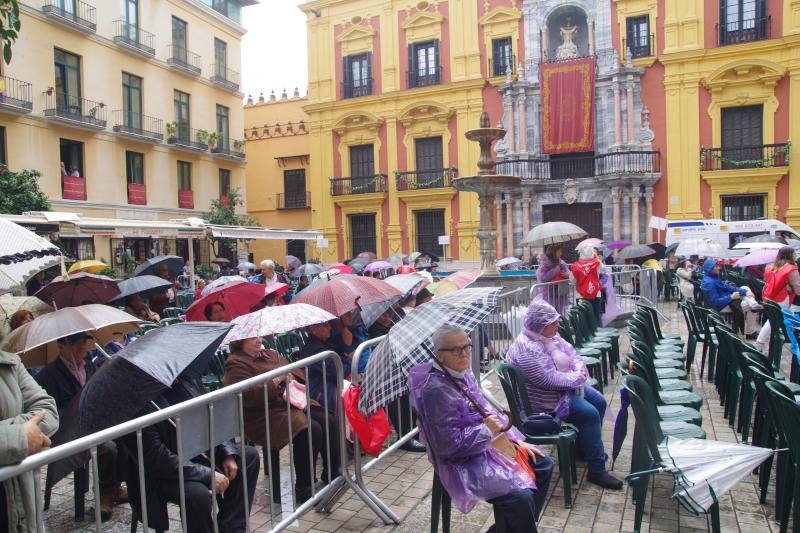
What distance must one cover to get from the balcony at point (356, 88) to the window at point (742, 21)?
14563 mm

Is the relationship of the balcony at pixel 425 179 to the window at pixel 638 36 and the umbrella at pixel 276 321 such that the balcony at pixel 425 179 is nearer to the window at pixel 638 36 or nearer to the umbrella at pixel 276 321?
the window at pixel 638 36

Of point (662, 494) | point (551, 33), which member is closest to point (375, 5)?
point (551, 33)

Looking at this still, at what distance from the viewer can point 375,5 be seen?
28.4 metres

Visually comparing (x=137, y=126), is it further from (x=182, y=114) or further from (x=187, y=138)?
(x=182, y=114)

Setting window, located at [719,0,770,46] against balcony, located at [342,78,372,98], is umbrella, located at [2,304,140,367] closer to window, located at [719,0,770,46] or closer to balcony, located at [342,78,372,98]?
window, located at [719,0,770,46]

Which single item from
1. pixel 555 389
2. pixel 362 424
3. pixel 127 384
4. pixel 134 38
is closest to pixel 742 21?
pixel 134 38

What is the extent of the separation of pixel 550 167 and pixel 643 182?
147 inches

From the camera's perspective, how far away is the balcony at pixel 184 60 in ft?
84.8

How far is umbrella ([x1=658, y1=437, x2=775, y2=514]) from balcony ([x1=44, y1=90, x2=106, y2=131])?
72.1 ft

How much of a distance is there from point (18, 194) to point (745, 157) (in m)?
23.9

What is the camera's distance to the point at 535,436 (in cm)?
449

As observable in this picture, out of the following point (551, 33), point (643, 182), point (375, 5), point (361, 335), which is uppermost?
point (375, 5)

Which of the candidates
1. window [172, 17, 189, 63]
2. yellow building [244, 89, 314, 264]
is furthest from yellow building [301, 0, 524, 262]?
window [172, 17, 189, 63]

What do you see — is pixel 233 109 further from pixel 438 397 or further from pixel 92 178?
pixel 438 397
